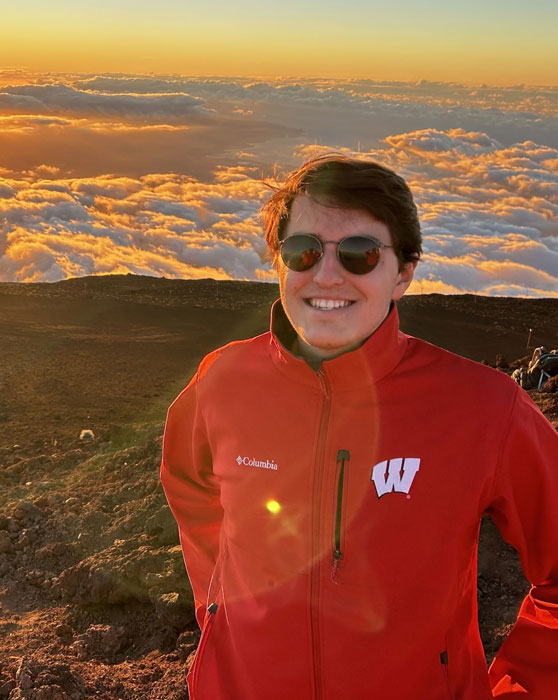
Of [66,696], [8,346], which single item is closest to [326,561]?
[66,696]

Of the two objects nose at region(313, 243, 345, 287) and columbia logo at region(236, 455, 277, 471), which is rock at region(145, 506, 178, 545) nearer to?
columbia logo at region(236, 455, 277, 471)

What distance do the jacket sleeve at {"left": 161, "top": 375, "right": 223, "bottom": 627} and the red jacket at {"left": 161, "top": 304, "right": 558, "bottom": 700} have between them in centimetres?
42

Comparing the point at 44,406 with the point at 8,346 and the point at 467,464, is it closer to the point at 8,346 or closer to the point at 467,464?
the point at 8,346

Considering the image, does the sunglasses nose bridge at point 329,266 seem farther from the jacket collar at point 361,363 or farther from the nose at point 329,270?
the jacket collar at point 361,363

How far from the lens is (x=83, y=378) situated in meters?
13.7

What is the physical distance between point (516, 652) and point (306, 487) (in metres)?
0.72

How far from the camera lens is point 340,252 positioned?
182 cm

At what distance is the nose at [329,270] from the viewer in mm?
1822

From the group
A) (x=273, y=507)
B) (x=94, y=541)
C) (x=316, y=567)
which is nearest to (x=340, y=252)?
(x=273, y=507)

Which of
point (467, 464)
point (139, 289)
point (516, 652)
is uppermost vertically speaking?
point (467, 464)

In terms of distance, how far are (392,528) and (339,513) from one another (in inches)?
5.7

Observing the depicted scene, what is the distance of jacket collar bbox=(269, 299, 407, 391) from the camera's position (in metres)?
1.80

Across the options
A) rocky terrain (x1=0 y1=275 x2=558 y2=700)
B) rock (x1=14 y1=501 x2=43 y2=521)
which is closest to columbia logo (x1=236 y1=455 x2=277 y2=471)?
rocky terrain (x1=0 y1=275 x2=558 y2=700)

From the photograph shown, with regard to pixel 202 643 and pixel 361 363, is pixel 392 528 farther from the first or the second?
pixel 202 643
